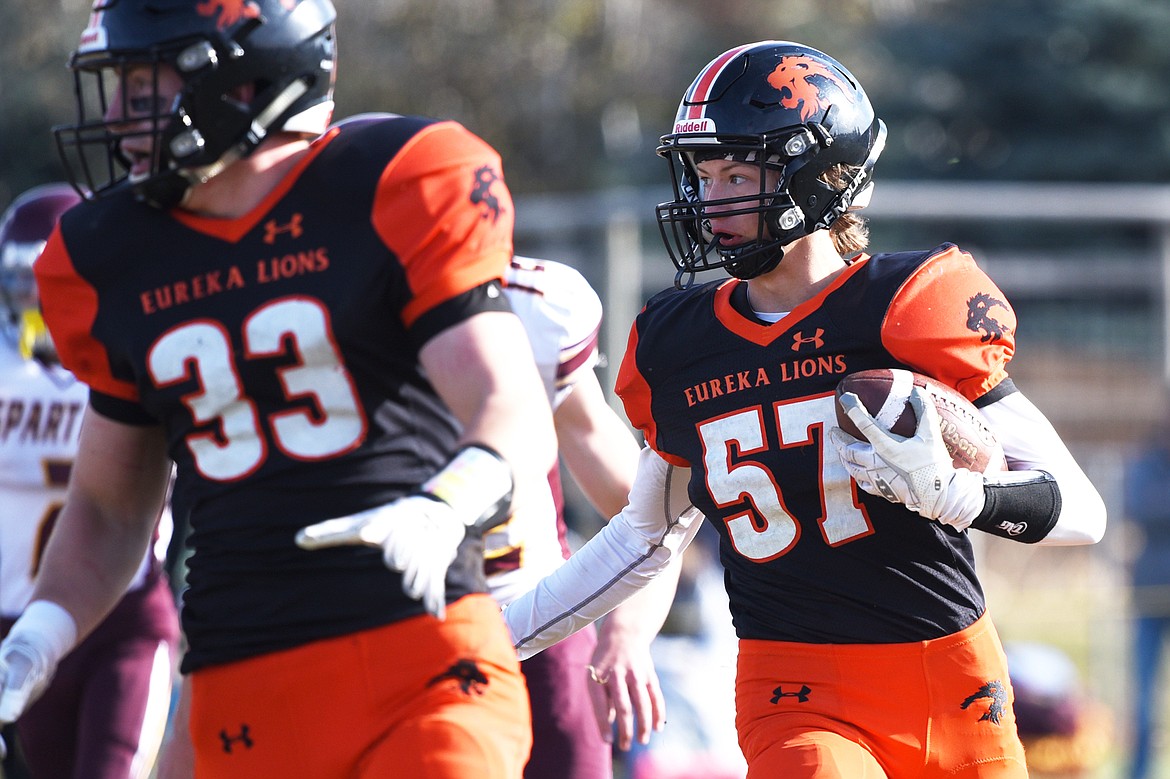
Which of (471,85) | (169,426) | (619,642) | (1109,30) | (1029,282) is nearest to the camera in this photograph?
(169,426)

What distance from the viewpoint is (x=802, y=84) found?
346 cm

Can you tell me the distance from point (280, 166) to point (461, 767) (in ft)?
3.41

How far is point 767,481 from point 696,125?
2.53 ft

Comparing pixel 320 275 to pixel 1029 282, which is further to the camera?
pixel 1029 282

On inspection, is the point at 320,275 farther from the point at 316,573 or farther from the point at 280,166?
the point at 316,573

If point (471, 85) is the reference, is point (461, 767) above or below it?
above

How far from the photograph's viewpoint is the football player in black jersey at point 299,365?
8.23ft

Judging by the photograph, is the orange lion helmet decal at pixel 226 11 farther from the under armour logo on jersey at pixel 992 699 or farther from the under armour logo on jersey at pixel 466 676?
the under armour logo on jersey at pixel 992 699

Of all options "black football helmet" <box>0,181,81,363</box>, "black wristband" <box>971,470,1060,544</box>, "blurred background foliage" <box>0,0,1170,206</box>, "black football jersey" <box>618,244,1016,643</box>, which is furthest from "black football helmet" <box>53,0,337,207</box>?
"blurred background foliage" <box>0,0,1170,206</box>

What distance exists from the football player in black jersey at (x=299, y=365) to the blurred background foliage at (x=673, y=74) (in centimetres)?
1500

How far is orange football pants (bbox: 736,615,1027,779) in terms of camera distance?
10.0ft

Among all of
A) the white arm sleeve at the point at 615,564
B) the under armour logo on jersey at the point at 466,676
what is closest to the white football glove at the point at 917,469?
the white arm sleeve at the point at 615,564

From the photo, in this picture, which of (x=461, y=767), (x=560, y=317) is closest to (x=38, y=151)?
(x=560, y=317)

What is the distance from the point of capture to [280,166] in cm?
275
